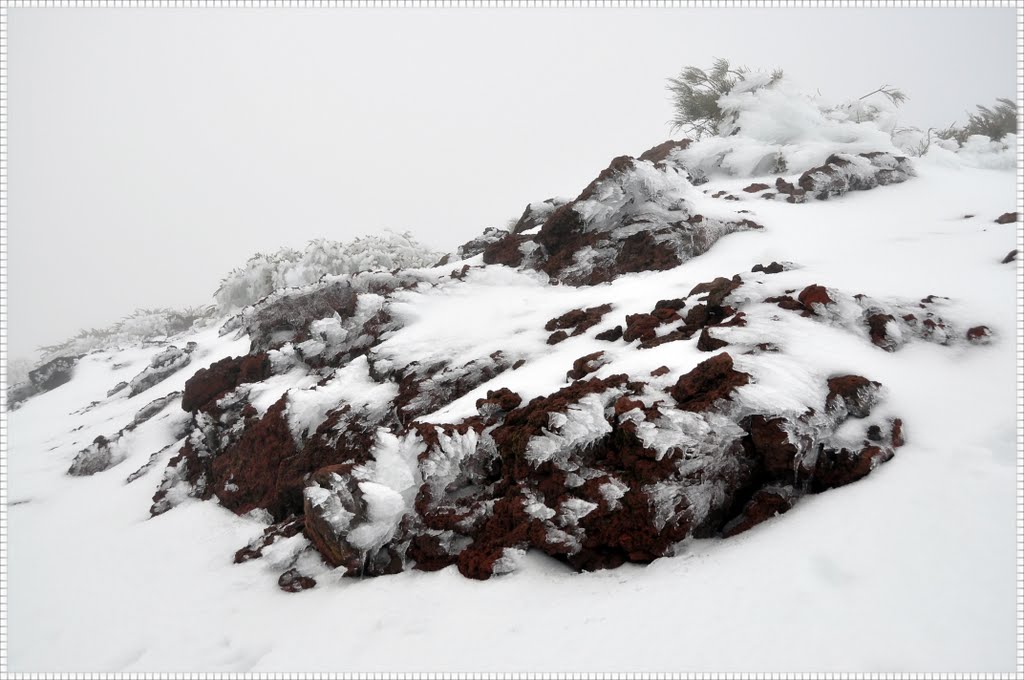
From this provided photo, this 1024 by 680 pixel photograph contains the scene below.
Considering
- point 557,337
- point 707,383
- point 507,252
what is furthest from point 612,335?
point 507,252

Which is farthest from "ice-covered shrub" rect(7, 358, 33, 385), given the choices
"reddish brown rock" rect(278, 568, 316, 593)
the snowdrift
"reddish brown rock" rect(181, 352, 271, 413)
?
"reddish brown rock" rect(278, 568, 316, 593)

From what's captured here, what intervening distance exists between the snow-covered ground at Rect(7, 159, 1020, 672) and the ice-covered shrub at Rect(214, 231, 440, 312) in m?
12.2

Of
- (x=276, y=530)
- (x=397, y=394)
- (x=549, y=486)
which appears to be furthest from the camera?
(x=397, y=394)

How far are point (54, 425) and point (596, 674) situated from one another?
553 inches

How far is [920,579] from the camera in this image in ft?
8.53

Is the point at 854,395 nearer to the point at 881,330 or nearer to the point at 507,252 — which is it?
the point at 881,330

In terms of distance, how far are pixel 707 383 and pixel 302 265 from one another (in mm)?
18188

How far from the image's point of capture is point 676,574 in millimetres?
3297

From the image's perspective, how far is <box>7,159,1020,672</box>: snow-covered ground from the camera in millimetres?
2557

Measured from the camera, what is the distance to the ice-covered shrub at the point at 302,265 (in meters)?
18.2

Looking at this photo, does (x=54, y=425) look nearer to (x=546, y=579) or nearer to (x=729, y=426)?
(x=546, y=579)

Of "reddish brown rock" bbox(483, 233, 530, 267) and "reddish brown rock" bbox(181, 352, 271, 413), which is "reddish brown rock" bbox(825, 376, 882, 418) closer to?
"reddish brown rock" bbox(483, 233, 530, 267)

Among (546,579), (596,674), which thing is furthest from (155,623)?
(596,674)

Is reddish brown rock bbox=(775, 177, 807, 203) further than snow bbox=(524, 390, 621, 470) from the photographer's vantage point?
Yes
